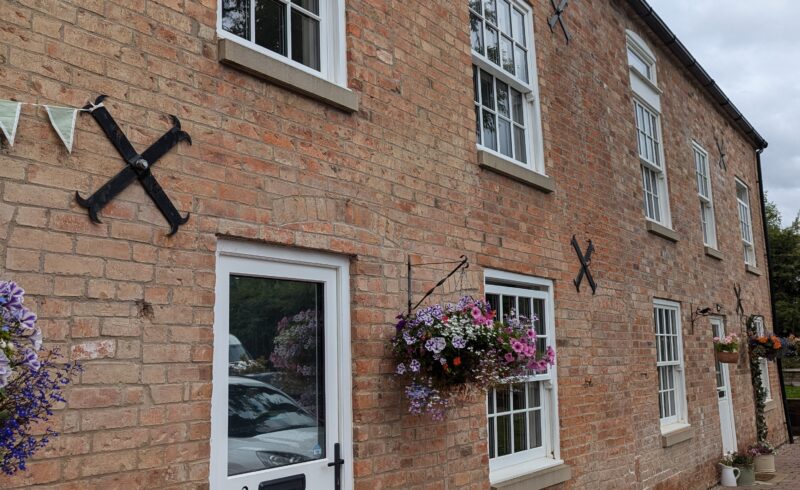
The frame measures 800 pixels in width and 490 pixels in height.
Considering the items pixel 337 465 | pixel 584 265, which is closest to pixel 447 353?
pixel 337 465

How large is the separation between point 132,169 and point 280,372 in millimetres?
1471

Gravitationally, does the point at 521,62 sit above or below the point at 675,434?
above

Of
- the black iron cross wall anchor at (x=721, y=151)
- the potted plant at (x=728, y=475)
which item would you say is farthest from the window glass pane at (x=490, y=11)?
the black iron cross wall anchor at (x=721, y=151)

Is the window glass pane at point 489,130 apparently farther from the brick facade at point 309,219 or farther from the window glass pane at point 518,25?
the window glass pane at point 518,25

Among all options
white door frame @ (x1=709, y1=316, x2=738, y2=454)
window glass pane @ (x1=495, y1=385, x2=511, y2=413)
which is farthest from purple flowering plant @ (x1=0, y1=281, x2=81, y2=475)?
white door frame @ (x1=709, y1=316, x2=738, y2=454)

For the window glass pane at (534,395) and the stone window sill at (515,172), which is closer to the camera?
the stone window sill at (515,172)

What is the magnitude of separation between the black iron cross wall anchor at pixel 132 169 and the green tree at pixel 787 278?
28.0 metres

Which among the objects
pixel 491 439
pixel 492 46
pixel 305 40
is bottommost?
pixel 491 439

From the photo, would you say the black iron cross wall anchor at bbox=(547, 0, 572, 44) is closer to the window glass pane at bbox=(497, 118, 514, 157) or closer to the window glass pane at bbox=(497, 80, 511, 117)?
the window glass pane at bbox=(497, 80, 511, 117)

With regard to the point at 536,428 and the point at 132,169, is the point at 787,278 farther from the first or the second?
the point at 132,169

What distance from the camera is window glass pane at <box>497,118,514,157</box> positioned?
6.52m

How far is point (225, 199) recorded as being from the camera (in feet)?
12.5

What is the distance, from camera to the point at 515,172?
623cm

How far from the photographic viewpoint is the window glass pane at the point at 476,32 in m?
6.30
